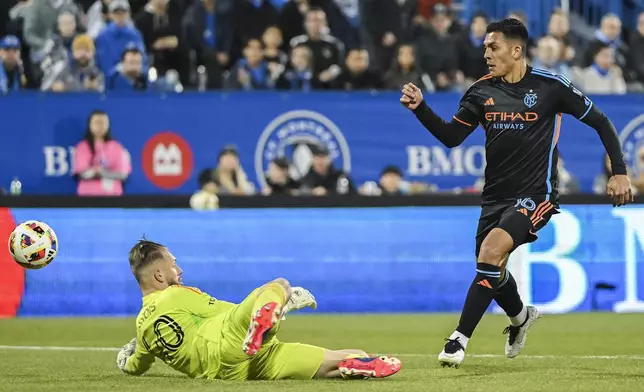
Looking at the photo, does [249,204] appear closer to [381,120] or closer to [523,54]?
[381,120]

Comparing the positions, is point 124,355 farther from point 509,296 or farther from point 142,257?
point 509,296

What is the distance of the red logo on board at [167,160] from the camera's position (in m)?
16.9

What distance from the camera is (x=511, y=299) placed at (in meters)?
9.28

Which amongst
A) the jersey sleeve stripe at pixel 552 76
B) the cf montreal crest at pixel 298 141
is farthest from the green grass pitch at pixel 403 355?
the cf montreal crest at pixel 298 141

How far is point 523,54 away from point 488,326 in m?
Answer: 4.54

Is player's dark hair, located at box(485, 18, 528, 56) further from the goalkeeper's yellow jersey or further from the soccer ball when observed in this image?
the soccer ball

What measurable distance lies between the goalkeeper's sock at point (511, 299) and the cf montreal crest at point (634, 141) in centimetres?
854

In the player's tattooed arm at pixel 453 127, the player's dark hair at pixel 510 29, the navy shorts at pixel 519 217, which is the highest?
the player's dark hair at pixel 510 29

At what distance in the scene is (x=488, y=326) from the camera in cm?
1298

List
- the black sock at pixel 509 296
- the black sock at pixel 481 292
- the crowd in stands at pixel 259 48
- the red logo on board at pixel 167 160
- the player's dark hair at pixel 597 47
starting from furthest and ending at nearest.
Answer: the player's dark hair at pixel 597 47 → the crowd in stands at pixel 259 48 → the red logo on board at pixel 167 160 → the black sock at pixel 509 296 → the black sock at pixel 481 292

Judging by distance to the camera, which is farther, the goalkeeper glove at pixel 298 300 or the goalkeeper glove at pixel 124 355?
the goalkeeper glove at pixel 124 355

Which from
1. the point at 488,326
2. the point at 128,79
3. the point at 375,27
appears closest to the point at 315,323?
the point at 488,326

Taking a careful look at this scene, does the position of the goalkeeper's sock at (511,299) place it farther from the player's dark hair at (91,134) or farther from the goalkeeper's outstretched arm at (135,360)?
the player's dark hair at (91,134)

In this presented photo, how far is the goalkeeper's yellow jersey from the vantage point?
778 cm
